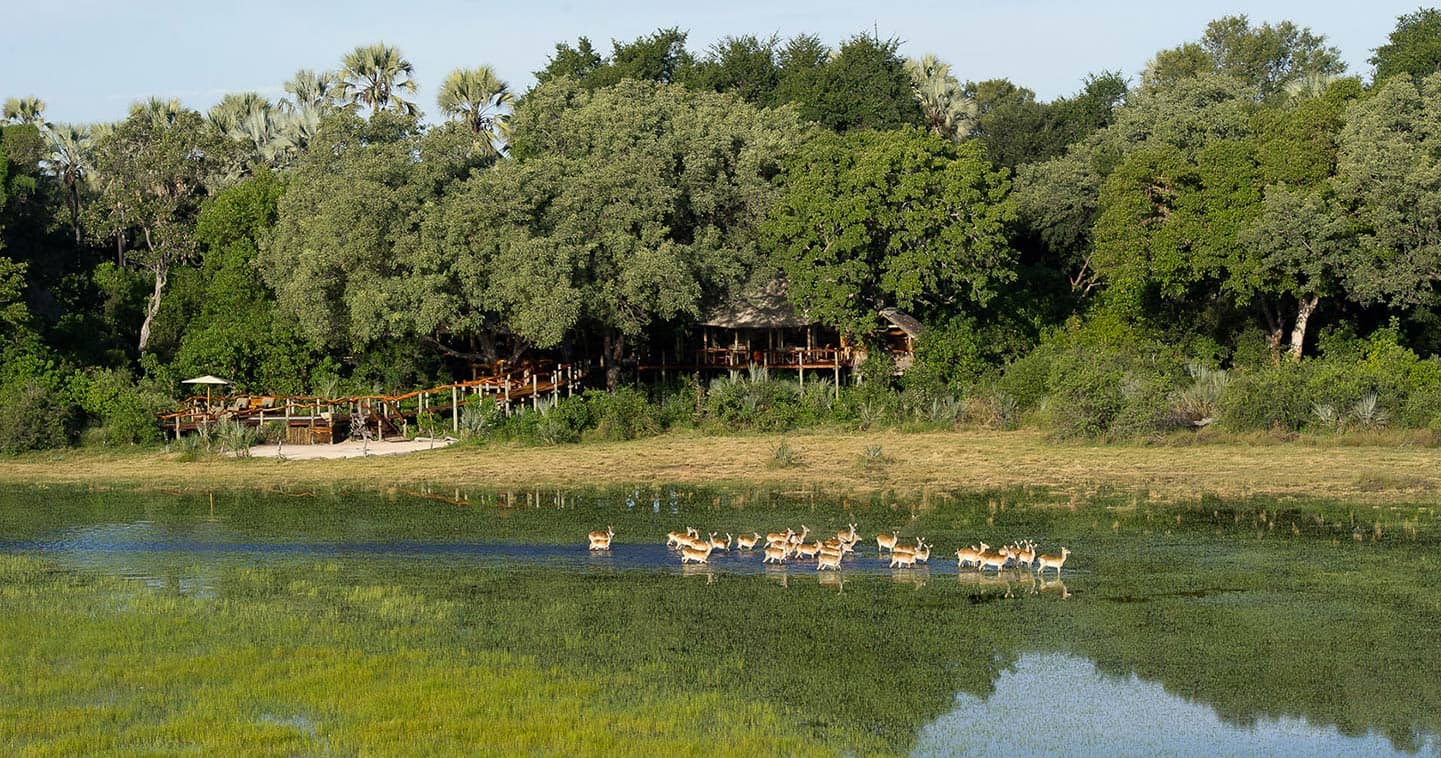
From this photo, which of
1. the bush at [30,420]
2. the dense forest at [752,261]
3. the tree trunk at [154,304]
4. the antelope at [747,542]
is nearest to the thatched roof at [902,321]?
the dense forest at [752,261]

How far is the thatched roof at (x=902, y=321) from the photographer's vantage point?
44.7m

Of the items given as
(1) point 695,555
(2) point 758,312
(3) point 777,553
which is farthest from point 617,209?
(3) point 777,553

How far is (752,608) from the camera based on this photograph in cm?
1889

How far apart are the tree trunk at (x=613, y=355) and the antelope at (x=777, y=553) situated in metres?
21.7

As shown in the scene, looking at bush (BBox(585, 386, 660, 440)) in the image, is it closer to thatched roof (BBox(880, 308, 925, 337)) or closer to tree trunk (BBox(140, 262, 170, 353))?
thatched roof (BBox(880, 308, 925, 337))

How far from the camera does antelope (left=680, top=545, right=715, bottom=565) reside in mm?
21828

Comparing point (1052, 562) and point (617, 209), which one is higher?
point (617, 209)

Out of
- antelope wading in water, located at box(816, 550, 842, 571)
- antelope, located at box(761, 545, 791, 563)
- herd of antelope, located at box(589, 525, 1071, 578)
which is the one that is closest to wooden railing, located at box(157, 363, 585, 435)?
herd of antelope, located at box(589, 525, 1071, 578)

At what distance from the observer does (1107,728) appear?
14.1 m

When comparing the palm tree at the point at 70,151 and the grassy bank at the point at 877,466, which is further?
the palm tree at the point at 70,151

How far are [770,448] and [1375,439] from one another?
484 inches

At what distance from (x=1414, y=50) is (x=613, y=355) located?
27432 millimetres

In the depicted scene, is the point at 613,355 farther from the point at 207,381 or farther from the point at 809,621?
the point at 809,621

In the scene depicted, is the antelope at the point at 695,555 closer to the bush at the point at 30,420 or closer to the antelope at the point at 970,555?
the antelope at the point at 970,555
